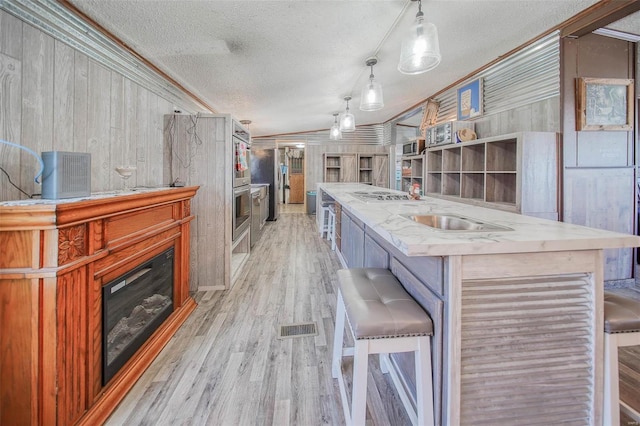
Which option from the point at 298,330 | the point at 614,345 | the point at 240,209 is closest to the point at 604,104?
the point at 614,345

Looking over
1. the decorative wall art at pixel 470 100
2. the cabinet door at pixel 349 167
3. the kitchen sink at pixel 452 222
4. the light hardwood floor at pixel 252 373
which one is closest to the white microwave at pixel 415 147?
the decorative wall art at pixel 470 100

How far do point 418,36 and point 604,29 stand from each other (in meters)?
2.72

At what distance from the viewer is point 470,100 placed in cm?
461

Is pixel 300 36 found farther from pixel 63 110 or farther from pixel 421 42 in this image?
pixel 63 110

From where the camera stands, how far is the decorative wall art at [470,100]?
441 centimetres

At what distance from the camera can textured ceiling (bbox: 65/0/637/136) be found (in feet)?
7.57

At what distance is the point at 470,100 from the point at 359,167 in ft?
14.7

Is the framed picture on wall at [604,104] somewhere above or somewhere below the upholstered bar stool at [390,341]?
above

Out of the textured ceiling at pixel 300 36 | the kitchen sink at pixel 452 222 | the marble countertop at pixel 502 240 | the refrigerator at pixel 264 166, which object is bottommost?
the marble countertop at pixel 502 240

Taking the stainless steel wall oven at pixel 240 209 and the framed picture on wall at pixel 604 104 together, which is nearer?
the framed picture on wall at pixel 604 104

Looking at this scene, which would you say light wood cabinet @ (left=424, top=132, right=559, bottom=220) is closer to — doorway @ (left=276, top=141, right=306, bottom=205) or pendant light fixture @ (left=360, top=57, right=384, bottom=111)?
pendant light fixture @ (left=360, top=57, right=384, bottom=111)

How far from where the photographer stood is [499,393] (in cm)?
126

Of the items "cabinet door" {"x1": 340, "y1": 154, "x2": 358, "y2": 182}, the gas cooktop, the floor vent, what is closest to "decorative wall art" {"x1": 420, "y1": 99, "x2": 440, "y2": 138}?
the gas cooktop

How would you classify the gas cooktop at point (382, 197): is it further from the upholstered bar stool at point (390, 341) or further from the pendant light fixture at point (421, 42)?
the upholstered bar stool at point (390, 341)
